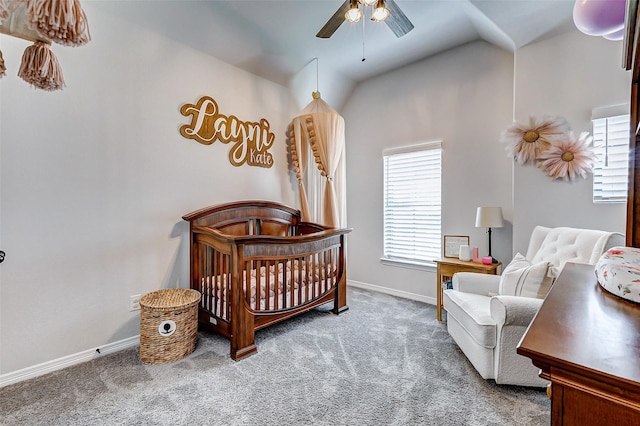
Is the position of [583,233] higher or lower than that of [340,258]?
higher

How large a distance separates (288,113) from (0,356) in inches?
129

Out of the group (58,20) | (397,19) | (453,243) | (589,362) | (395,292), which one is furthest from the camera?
(395,292)

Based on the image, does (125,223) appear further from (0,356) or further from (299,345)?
(299,345)

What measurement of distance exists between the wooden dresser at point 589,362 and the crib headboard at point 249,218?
261 cm

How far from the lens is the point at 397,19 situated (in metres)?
1.99

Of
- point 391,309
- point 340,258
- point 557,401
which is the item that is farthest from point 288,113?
point 557,401

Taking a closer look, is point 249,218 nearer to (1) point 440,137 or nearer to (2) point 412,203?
(2) point 412,203

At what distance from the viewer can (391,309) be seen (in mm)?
3178

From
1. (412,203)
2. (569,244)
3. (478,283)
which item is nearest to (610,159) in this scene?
(569,244)

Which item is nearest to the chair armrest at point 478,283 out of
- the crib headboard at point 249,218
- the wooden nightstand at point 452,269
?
the wooden nightstand at point 452,269

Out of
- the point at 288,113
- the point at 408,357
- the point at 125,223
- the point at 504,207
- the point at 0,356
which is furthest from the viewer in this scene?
the point at 288,113

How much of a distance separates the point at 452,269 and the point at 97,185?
316 centimetres

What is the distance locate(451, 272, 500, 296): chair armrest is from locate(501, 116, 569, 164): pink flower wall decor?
1.11 meters

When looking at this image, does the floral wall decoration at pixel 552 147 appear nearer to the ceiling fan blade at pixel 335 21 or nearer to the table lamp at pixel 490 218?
the table lamp at pixel 490 218
